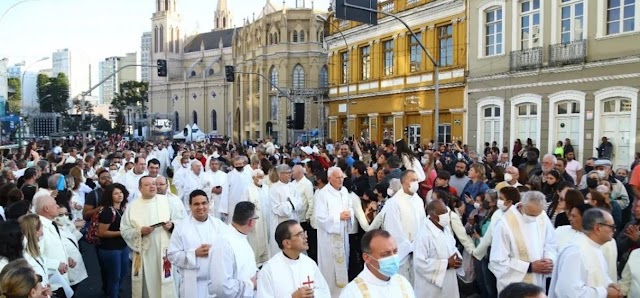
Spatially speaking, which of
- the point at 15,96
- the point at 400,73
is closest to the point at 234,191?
the point at 400,73

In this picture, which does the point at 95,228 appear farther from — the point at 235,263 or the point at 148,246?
the point at 235,263

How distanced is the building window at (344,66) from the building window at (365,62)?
6.14 ft

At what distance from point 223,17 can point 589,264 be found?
123m

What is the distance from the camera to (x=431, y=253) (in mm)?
6547

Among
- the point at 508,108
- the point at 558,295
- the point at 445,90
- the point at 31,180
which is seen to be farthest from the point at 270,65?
the point at 558,295

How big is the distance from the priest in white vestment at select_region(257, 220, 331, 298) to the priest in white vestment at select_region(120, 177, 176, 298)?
2847 mm

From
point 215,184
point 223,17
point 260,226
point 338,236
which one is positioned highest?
point 223,17

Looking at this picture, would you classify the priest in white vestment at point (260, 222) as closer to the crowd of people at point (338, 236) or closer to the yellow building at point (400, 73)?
the crowd of people at point (338, 236)

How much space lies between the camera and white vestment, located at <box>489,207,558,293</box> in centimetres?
607

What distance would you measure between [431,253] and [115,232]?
413 centimetres

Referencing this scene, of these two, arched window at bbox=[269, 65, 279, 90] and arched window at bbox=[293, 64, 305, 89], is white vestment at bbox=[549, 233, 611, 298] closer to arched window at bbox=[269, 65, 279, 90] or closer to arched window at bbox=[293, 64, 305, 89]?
arched window at bbox=[293, 64, 305, 89]

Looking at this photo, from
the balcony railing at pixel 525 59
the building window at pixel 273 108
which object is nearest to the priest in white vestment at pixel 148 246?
the balcony railing at pixel 525 59

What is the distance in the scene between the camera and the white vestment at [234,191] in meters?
11.8

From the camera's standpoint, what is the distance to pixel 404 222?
25.1 ft
